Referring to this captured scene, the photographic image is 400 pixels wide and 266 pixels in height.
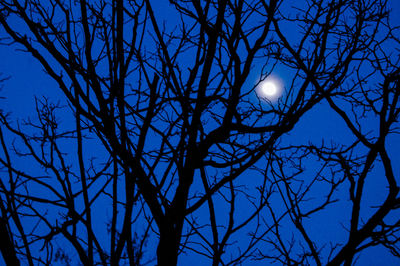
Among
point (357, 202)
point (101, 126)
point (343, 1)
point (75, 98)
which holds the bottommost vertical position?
point (357, 202)

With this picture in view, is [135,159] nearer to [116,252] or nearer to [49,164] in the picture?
[116,252]

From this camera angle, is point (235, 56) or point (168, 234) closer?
point (168, 234)

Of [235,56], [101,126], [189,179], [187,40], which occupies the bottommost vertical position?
[189,179]

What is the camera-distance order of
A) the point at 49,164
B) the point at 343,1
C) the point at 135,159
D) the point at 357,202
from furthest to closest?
the point at 343,1 → the point at 49,164 → the point at 357,202 → the point at 135,159

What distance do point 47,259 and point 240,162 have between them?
1335 millimetres

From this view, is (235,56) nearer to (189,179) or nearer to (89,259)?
(189,179)

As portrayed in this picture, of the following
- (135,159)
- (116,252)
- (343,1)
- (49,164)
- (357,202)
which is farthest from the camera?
(343,1)

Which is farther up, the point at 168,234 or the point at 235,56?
the point at 235,56

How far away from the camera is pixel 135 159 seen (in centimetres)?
177

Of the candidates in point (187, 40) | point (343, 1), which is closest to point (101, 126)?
point (187, 40)

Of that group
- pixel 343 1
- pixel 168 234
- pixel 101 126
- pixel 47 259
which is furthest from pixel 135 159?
pixel 343 1

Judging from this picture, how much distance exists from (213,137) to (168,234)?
0.73 meters

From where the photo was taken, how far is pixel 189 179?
195 cm

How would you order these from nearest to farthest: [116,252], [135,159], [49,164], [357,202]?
[116,252], [135,159], [357,202], [49,164]
